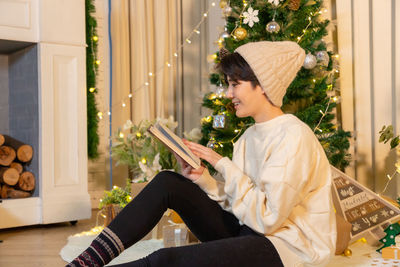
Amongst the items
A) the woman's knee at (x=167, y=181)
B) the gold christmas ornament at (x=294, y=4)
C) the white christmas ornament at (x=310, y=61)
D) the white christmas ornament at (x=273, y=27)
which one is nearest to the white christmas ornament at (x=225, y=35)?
the white christmas ornament at (x=273, y=27)

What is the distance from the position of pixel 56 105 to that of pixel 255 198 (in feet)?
6.99

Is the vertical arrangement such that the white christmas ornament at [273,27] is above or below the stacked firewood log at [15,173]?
above

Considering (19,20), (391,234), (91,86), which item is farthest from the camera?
(91,86)

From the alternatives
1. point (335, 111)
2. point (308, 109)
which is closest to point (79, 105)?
point (308, 109)

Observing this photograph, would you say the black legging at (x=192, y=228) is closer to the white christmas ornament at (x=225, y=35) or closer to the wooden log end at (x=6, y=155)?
the white christmas ornament at (x=225, y=35)

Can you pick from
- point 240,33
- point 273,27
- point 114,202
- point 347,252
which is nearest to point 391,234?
point 347,252

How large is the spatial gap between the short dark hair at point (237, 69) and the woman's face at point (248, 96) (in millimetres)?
13

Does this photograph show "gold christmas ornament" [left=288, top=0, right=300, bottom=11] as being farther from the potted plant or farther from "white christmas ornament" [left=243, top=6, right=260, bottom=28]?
the potted plant

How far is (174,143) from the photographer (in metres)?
1.53

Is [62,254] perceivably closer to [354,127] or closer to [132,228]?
[132,228]

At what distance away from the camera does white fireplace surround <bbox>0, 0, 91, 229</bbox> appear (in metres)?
3.12

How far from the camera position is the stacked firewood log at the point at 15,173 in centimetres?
316

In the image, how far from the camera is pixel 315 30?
9.67ft

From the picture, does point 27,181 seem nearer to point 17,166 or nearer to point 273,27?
point 17,166
